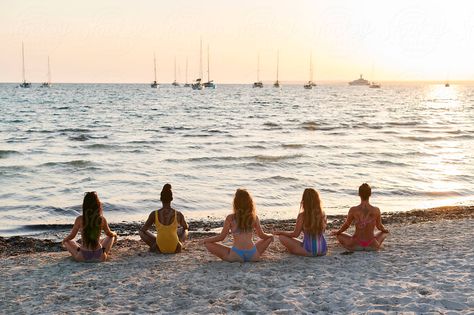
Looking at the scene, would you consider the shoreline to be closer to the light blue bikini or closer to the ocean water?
the ocean water

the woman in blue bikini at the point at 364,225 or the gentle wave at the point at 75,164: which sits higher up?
the woman in blue bikini at the point at 364,225

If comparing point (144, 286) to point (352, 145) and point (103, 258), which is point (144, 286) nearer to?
point (103, 258)

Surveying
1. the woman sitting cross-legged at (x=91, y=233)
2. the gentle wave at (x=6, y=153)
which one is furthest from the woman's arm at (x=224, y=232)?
the gentle wave at (x=6, y=153)

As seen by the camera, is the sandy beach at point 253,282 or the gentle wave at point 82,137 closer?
the sandy beach at point 253,282

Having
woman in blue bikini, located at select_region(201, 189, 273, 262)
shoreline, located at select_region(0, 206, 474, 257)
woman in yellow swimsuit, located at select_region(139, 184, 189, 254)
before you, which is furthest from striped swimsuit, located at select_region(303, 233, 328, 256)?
shoreline, located at select_region(0, 206, 474, 257)

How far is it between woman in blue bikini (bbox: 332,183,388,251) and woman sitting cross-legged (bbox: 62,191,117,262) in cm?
424

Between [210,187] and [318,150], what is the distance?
1400 centimetres

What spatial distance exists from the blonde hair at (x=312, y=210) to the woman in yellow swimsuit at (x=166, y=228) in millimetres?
2252

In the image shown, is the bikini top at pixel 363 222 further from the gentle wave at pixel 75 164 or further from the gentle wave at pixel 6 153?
the gentle wave at pixel 6 153

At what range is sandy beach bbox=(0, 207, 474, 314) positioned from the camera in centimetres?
686

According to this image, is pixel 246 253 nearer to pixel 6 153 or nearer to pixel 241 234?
pixel 241 234

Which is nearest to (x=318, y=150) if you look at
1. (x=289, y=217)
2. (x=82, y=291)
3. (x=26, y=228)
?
(x=289, y=217)

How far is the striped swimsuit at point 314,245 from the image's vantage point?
9.29 metres

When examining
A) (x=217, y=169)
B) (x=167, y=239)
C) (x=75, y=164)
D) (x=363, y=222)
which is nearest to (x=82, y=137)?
(x=75, y=164)
